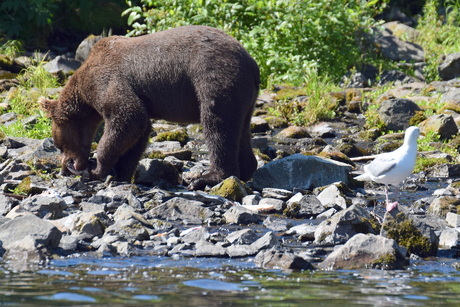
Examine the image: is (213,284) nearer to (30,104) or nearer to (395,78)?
(30,104)

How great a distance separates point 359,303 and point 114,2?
18568 mm

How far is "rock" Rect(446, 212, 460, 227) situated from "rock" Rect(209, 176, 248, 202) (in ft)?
7.39

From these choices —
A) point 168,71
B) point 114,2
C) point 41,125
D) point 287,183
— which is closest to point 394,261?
point 287,183

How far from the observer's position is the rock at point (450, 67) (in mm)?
17797

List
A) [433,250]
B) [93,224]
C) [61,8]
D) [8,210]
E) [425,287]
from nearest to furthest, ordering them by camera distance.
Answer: [425,287] → [433,250] → [93,224] → [8,210] → [61,8]

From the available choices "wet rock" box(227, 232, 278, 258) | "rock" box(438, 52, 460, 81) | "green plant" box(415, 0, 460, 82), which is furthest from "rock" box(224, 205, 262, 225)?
"green plant" box(415, 0, 460, 82)

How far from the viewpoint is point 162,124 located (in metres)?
14.4

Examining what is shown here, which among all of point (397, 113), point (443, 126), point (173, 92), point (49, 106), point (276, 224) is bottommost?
point (276, 224)

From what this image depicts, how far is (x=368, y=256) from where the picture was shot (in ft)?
19.5

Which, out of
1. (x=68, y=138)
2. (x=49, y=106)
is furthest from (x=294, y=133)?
(x=49, y=106)

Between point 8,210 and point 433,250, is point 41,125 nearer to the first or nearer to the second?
point 8,210

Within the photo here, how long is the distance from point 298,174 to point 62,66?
9177 mm

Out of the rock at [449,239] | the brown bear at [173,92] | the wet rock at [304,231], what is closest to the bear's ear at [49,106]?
the brown bear at [173,92]

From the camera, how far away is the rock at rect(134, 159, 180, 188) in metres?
9.69
